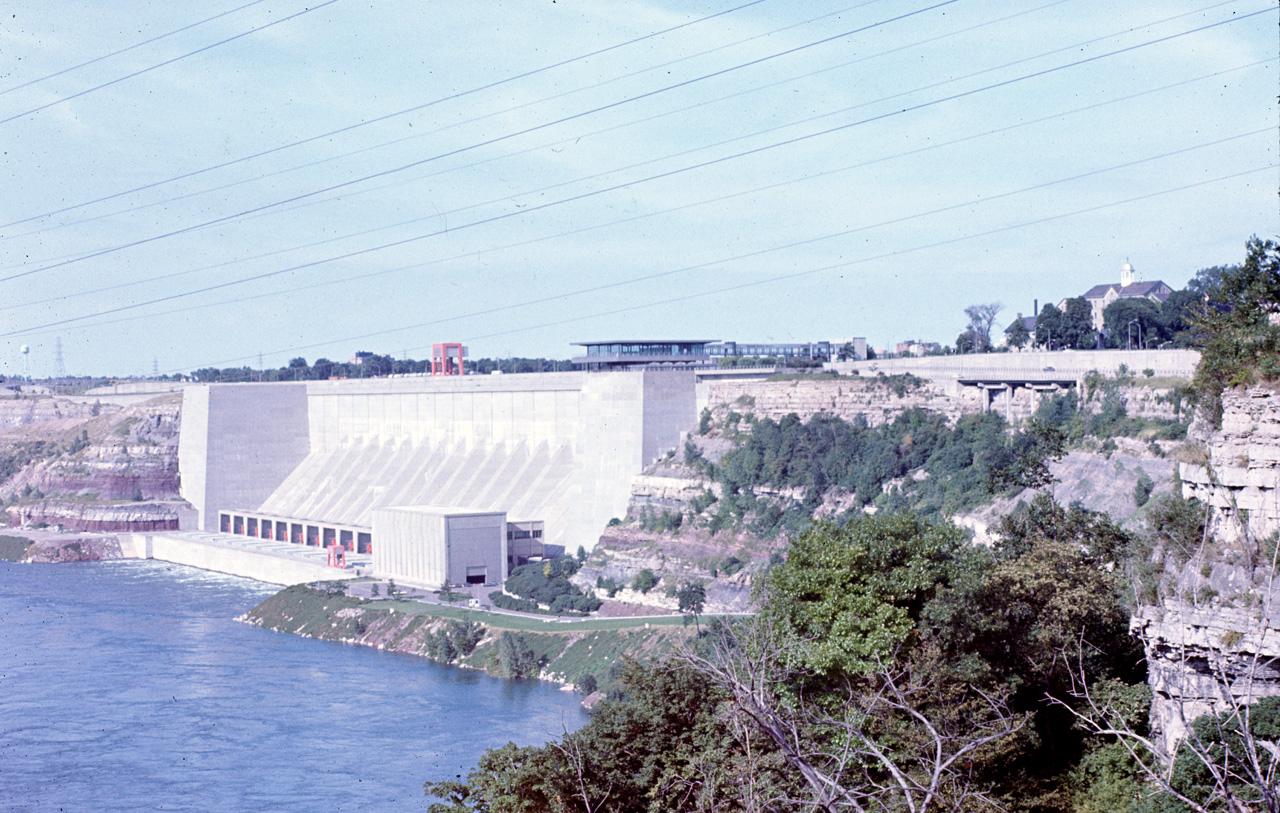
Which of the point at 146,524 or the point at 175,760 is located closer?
the point at 175,760

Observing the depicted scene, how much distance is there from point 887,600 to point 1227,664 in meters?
6.73

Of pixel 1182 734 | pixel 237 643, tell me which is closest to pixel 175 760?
pixel 237 643

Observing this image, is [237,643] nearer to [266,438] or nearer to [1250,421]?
[266,438]

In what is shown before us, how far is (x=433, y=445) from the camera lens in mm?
61906

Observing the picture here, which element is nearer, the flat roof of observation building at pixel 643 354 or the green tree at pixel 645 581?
the green tree at pixel 645 581

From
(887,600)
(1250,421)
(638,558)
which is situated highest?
(1250,421)

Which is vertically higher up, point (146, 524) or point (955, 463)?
point (955, 463)

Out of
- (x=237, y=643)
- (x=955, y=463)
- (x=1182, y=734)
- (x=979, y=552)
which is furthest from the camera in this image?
(x=237, y=643)

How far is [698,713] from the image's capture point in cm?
1795

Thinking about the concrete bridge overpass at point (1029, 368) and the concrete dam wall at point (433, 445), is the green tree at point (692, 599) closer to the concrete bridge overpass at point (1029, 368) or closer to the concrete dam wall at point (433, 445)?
the concrete dam wall at point (433, 445)

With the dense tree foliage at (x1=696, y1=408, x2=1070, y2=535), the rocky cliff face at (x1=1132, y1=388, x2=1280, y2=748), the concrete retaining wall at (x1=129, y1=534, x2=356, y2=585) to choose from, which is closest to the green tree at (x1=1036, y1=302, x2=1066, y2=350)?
the dense tree foliage at (x1=696, y1=408, x2=1070, y2=535)

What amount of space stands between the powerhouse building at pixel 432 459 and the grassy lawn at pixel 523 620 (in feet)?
11.3

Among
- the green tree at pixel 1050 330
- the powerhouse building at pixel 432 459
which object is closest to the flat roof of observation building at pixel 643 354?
the powerhouse building at pixel 432 459

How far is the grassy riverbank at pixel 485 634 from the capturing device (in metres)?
Answer: 33.8
